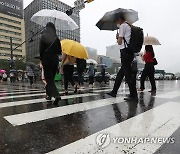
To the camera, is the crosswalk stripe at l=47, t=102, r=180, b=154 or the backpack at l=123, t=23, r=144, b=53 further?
the backpack at l=123, t=23, r=144, b=53

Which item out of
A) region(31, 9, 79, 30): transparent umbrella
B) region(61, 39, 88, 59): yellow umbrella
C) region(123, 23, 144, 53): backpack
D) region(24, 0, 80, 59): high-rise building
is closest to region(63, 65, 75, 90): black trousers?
region(61, 39, 88, 59): yellow umbrella

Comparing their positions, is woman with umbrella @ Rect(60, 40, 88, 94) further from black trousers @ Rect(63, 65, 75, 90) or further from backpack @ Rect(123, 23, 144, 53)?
backpack @ Rect(123, 23, 144, 53)

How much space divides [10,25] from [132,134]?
116995 mm

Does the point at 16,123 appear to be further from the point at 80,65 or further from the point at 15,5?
the point at 15,5

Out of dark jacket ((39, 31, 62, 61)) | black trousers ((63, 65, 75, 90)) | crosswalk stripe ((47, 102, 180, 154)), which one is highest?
dark jacket ((39, 31, 62, 61))


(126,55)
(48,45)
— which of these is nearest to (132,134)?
(48,45)

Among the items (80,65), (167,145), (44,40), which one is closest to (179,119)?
(167,145)

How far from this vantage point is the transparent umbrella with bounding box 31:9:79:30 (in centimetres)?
627

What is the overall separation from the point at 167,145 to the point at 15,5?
11914cm

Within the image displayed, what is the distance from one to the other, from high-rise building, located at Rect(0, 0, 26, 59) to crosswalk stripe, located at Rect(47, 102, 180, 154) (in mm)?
105537

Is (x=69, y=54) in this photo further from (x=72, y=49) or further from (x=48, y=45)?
(x=48, y=45)

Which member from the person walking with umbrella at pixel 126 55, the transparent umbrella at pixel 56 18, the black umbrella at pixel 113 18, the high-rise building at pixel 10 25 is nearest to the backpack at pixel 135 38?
the person walking with umbrella at pixel 126 55

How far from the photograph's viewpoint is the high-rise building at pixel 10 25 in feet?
345

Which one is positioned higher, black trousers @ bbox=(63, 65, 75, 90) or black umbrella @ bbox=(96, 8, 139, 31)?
black umbrella @ bbox=(96, 8, 139, 31)
